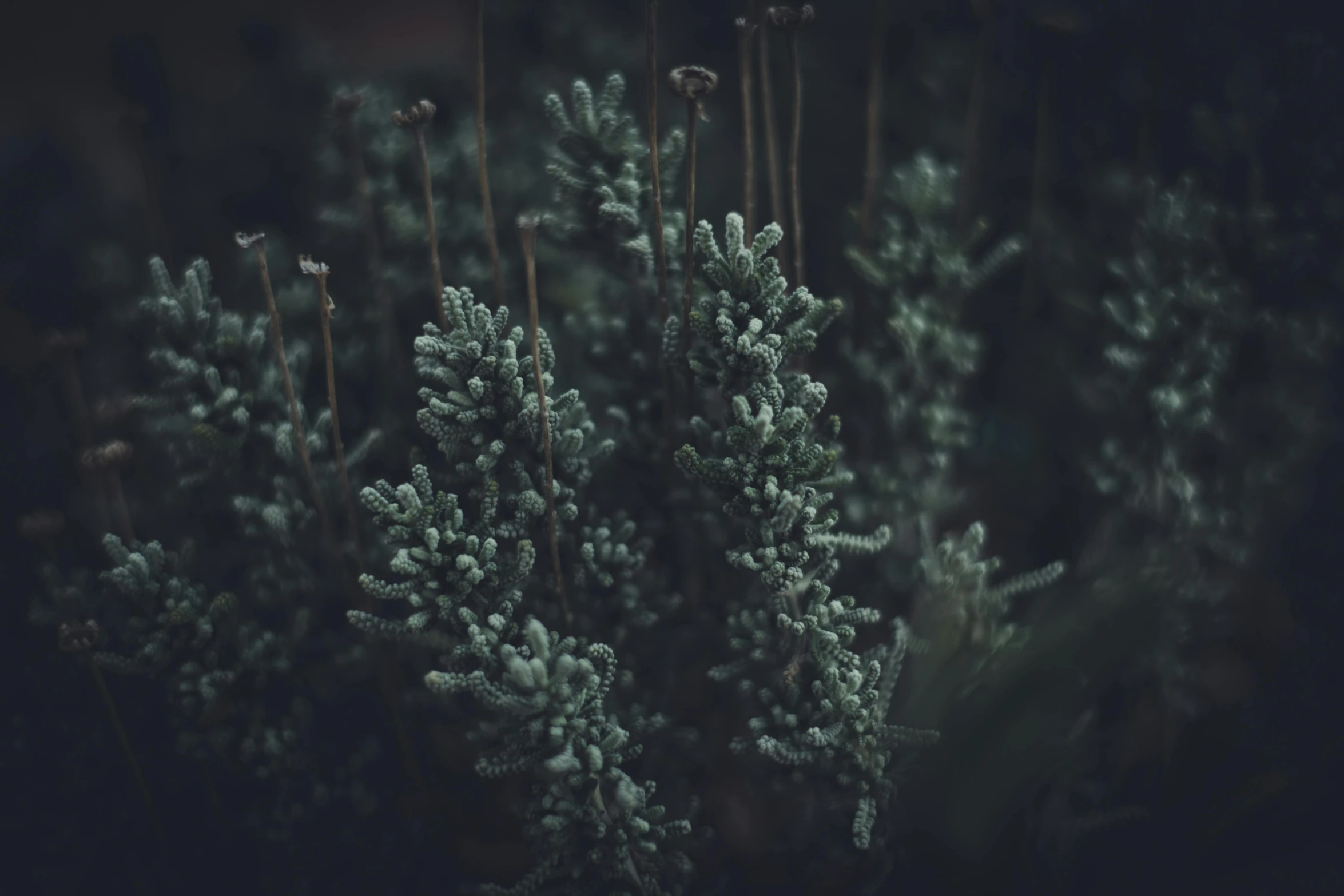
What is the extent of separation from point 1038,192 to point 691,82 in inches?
15.3

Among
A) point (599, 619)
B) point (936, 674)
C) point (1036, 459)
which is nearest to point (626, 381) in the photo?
point (599, 619)

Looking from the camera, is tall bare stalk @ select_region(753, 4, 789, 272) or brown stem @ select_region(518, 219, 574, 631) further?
tall bare stalk @ select_region(753, 4, 789, 272)

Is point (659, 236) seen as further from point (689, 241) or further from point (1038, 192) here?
point (1038, 192)

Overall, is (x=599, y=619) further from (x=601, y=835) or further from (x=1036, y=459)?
(x=1036, y=459)

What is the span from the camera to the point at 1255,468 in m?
0.69

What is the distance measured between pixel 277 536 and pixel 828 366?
1.34ft

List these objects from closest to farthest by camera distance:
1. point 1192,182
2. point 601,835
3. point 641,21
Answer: point 601,835 < point 1192,182 < point 641,21

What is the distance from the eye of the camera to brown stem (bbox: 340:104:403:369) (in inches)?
24.8

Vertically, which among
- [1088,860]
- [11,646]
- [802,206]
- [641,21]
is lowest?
[1088,860]

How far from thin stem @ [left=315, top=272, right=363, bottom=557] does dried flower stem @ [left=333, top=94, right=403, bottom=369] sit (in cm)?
9

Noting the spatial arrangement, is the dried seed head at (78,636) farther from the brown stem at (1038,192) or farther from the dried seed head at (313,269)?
the brown stem at (1038,192)

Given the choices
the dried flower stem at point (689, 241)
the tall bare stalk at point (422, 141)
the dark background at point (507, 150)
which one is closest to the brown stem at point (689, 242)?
the dried flower stem at point (689, 241)

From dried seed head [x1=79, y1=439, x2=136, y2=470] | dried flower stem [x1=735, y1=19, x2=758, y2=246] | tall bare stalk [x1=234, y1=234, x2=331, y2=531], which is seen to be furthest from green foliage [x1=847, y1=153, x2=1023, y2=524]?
dried seed head [x1=79, y1=439, x2=136, y2=470]

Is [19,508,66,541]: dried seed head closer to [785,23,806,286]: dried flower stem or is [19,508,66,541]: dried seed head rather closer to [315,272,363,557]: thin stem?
[315,272,363,557]: thin stem
